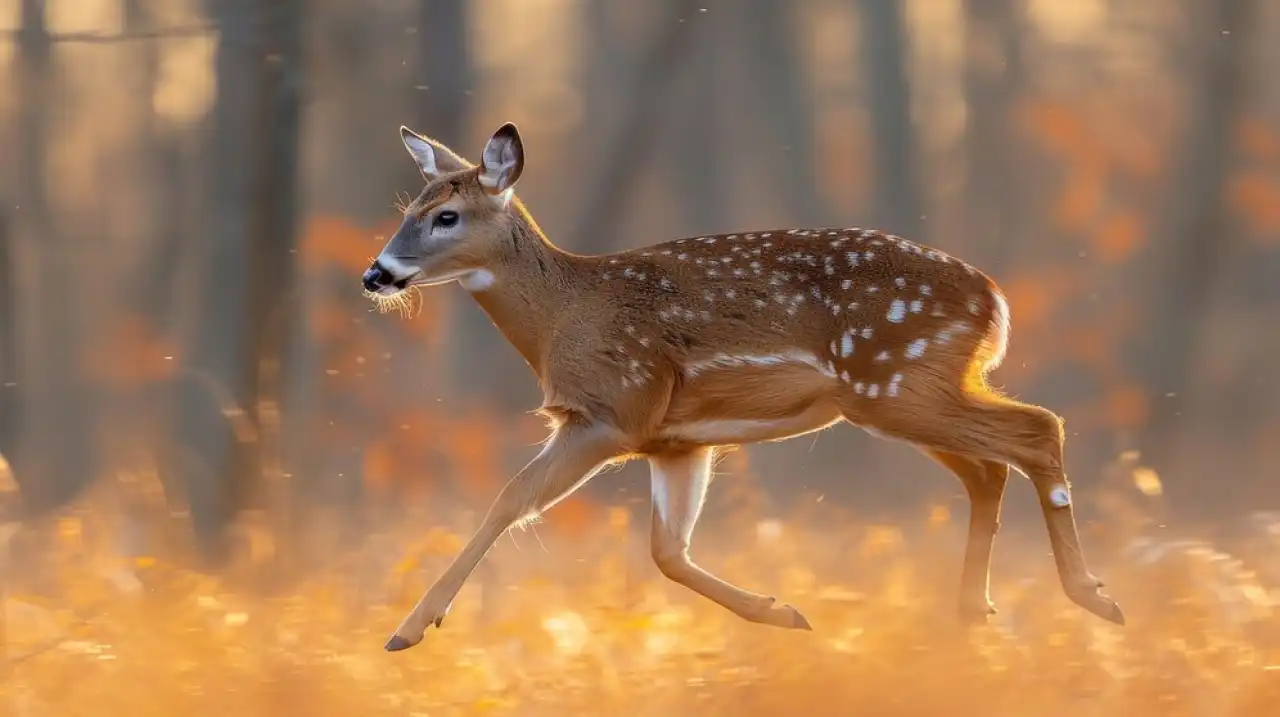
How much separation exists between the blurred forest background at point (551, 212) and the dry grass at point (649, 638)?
203mm

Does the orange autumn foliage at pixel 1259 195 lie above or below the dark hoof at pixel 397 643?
above

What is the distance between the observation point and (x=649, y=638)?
6.20 metres

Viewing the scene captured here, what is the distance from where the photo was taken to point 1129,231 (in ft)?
24.2

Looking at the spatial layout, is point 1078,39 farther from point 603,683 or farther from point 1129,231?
point 603,683

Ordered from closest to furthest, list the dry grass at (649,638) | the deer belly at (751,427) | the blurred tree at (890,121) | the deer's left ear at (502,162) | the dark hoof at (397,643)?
1. the dark hoof at (397,643)
2. the deer's left ear at (502,162)
3. the deer belly at (751,427)
4. the dry grass at (649,638)
5. the blurred tree at (890,121)

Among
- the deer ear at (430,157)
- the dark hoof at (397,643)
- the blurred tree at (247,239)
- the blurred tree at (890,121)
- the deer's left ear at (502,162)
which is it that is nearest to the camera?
the dark hoof at (397,643)

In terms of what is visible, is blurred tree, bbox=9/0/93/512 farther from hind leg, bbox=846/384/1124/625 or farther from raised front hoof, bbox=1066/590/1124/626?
raised front hoof, bbox=1066/590/1124/626

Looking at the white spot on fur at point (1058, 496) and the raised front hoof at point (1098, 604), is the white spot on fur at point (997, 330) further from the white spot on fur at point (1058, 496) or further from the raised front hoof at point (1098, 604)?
the raised front hoof at point (1098, 604)

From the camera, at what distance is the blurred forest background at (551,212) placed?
280 inches

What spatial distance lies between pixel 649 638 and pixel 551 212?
2.13 m

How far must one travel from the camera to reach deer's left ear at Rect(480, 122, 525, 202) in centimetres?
493

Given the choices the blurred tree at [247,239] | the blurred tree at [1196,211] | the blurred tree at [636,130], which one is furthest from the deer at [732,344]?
the blurred tree at [1196,211]

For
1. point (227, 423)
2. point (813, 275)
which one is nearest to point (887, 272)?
point (813, 275)

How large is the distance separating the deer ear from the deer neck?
276 mm
